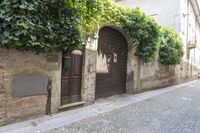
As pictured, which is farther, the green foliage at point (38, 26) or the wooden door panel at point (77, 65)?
the wooden door panel at point (77, 65)

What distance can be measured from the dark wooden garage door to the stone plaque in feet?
9.27

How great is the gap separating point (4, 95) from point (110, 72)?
475 centimetres

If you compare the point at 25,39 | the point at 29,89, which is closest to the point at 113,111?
the point at 29,89

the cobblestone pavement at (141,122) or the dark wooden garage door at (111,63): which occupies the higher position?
the dark wooden garage door at (111,63)

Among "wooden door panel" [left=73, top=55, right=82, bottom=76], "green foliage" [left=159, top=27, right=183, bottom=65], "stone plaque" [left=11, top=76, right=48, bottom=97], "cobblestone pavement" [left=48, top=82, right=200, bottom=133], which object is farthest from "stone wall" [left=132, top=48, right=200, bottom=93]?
"stone plaque" [left=11, top=76, right=48, bottom=97]

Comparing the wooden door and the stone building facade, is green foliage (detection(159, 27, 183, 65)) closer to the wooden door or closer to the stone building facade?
the stone building facade

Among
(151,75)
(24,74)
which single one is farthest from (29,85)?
(151,75)

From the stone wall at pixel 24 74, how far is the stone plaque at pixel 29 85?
0.25ft

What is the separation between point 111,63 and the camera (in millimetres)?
7996

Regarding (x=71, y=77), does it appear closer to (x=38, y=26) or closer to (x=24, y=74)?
(x=24, y=74)

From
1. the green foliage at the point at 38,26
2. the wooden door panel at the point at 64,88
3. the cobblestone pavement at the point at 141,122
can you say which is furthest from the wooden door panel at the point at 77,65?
the cobblestone pavement at the point at 141,122

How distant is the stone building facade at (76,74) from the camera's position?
13.2 feet

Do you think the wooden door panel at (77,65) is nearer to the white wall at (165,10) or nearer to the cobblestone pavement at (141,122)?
the cobblestone pavement at (141,122)

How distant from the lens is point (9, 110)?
399 centimetres
